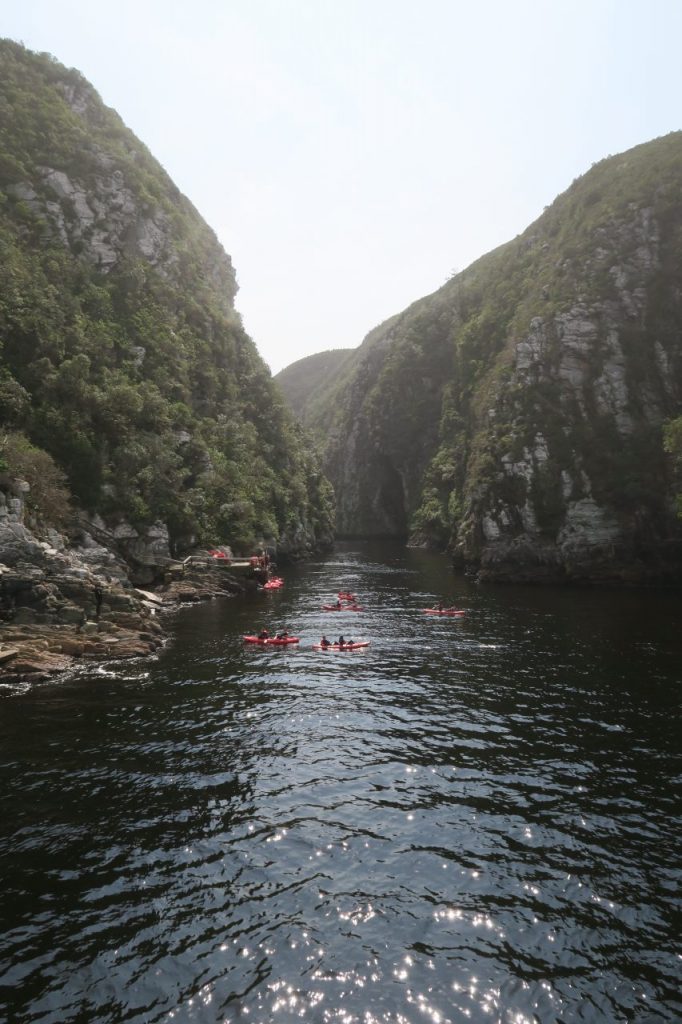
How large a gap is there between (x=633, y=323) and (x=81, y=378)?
6348 centimetres

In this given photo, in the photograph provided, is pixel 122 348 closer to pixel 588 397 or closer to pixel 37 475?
pixel 37 475

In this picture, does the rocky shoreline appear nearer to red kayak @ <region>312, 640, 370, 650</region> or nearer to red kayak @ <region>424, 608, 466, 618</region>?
red kayak @ <region>312, 640, 370, 650</region>

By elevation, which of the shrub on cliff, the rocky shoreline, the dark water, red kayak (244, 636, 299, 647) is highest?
the shrub on cliff

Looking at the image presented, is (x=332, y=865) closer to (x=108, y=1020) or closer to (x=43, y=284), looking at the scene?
(x=108, y=1020)

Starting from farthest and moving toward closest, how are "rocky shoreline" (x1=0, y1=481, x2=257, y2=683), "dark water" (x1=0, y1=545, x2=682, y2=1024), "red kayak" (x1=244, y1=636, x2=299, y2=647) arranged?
1. "red kayak" (x1=244, y1=636, x2=299, y2=647)
2. "rocky shoreline" (x1=0, y1=481, x2=257, y2=683)
3. "dark water" (x1=0, y1=545, x2=682, y2=1024)

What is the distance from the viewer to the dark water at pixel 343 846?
37.0 ft

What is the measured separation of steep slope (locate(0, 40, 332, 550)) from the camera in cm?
5716

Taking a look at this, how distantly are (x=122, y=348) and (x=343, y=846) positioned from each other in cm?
6765

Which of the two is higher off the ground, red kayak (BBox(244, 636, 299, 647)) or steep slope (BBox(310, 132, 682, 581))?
steep slope (BBox(310, 132, 682, 581))

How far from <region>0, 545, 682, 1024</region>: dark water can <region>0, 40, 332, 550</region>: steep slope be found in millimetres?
33021

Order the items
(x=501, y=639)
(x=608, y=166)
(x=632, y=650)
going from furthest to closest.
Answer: (x=608, y=166) → (x=501, y=639) → (x=632, y=650)

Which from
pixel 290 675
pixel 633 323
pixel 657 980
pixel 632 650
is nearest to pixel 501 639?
pixel 632 650

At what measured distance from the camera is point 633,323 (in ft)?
240

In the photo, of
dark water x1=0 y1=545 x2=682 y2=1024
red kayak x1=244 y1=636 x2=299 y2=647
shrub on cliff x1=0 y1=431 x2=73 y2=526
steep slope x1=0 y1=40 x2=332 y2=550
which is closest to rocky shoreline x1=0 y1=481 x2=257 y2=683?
shrub on cliff x1=0 y1=431 x2=73 y2=526
